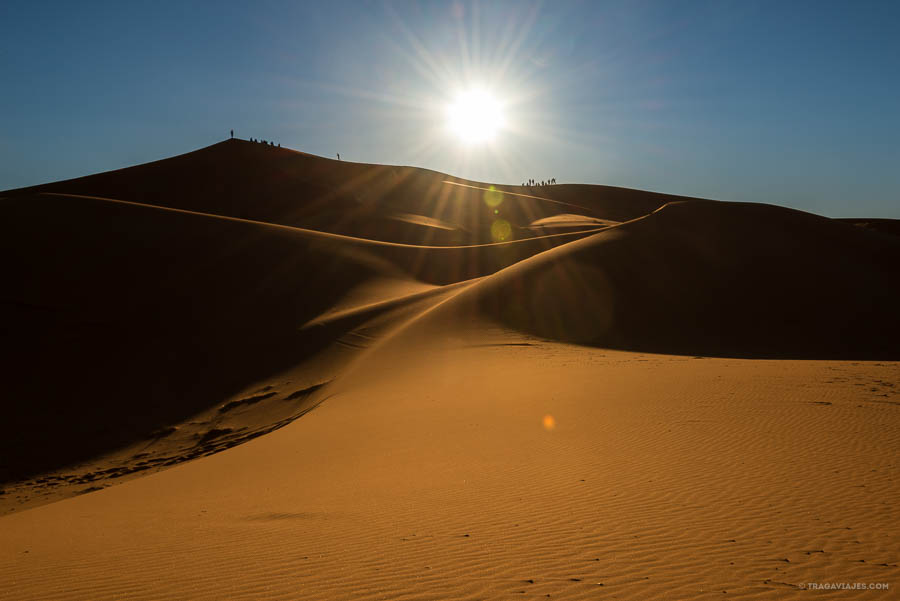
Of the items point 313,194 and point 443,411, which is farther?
point 313,194

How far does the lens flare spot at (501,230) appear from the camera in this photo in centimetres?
5766

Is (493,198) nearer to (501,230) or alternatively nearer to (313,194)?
(501,230)

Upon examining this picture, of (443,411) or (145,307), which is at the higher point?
(145,307)

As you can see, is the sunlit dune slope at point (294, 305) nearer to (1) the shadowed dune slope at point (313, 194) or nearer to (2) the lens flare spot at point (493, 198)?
(1) the shadowed dune slope at point (313, 194)

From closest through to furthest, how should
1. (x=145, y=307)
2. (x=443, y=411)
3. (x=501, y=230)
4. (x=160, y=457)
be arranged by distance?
1. (x=443, y=411)
2. (x=160, y=457)
3. (x=145, y=307)
4. (x=501, y=230)

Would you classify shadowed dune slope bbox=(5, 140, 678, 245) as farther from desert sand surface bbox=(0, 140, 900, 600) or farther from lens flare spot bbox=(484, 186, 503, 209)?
desert sand surface bbox=(0, 140, 900, 600)

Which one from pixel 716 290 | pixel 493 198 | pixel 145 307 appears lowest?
pixel 716 290

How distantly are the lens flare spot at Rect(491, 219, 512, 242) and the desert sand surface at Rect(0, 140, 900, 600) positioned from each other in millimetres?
19296

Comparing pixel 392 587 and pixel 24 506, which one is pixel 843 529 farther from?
pixel 24 506

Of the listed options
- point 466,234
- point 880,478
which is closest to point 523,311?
point 880,478

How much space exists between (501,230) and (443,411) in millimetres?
50960

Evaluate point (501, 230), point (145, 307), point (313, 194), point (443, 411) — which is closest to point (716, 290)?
point (443, 411)

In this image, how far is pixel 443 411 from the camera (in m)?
11.5

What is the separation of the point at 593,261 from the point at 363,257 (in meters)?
13.8
